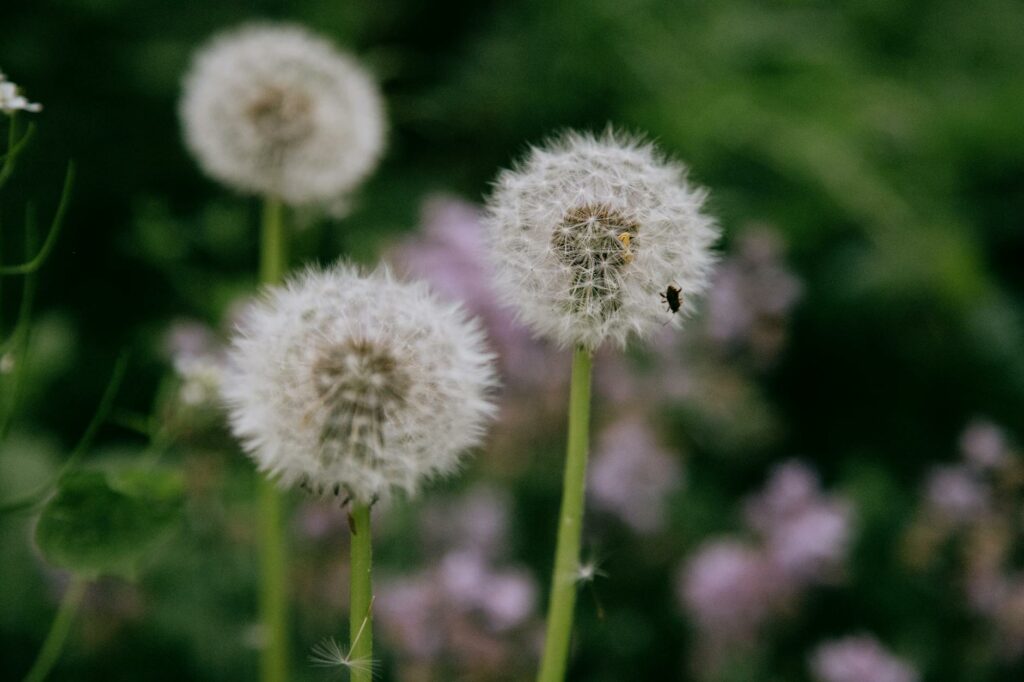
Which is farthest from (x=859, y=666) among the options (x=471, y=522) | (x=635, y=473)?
(x=471, y=522)

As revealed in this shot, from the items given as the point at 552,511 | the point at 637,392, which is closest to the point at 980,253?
the point at 637,392

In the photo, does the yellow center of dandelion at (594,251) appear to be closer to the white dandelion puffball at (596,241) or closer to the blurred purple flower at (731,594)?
the white dandelion puffball at (596,241)

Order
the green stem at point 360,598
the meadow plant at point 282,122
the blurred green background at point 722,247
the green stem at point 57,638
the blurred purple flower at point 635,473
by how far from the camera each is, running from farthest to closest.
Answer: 1. the blurred purple flower at point 635,473
2. the blurred green background at point 722,247
3. the meadow plant at point 282,122
4. the green stem at point 57,638
5. the green stem at point 360,598

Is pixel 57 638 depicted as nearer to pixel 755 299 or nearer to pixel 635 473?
pixel 635 473

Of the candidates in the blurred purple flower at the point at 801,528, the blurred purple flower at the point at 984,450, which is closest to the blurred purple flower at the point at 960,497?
the blurred purple flower at the point at 984,450

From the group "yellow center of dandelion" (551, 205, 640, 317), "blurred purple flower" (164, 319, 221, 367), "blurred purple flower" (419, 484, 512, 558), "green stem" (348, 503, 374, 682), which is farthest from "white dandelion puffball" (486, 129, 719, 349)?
"blurred purple flower" (419, 484, 512, 558)

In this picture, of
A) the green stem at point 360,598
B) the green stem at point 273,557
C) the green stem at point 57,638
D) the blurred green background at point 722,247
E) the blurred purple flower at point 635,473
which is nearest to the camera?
the green stem at point 360,598
